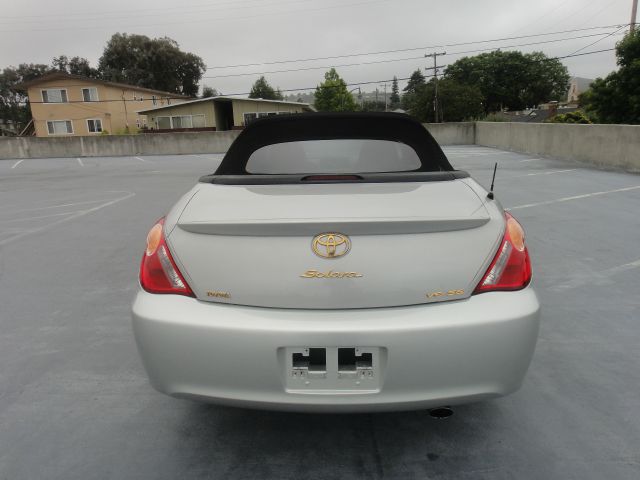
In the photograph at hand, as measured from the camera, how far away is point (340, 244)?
1752 mm

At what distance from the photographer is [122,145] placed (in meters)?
27.1

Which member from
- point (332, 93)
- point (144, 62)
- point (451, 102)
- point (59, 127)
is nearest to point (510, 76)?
point (451, 102)

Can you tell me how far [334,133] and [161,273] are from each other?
1.67 m

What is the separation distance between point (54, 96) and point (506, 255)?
4934cm

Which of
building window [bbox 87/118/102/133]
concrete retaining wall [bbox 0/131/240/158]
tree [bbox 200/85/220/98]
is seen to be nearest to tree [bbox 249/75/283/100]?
tree [bbox 200/85/220/98]

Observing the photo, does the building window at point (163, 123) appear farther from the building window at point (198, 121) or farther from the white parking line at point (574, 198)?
the white parking line at point (574, 198)

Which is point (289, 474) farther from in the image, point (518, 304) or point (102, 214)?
point (102, 214)

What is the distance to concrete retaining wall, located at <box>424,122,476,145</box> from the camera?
88.4ft

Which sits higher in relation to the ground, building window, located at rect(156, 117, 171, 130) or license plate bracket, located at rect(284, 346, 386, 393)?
building window, located at rect(156, 117, 171, 130)

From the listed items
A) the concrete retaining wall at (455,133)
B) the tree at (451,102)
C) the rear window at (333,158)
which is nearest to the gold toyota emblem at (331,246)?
the rear window at (333,158)

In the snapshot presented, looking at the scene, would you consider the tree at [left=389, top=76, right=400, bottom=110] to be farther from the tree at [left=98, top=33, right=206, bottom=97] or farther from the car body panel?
the car body panel

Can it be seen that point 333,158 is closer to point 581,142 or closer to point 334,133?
point 334,133

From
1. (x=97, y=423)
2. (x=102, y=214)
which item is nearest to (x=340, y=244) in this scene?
(x=97, y=423)

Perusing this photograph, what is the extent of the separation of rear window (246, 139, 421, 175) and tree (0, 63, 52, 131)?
8453 cm
